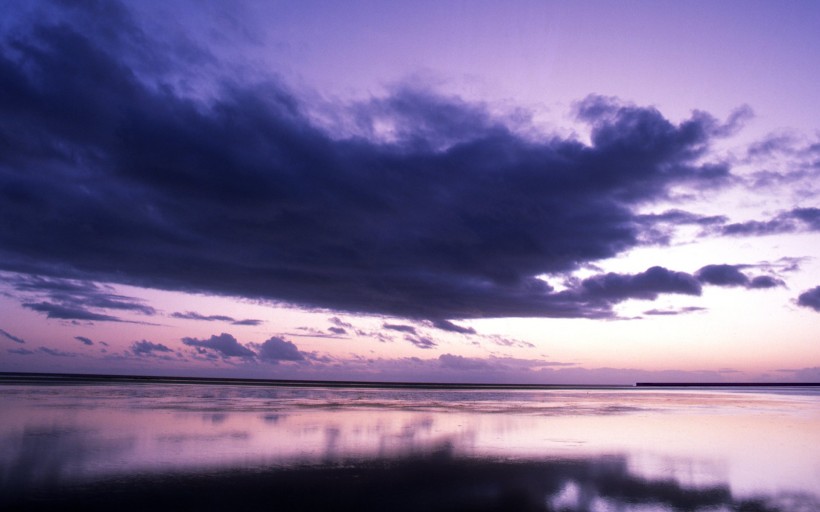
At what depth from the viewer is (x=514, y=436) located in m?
31.6

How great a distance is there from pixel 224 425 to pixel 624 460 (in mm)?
21831

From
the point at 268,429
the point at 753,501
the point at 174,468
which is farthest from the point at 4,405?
the point at 753,501

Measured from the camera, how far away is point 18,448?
22.4 meters

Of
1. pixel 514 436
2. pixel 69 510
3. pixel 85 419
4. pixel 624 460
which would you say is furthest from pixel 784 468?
pixel 85 419

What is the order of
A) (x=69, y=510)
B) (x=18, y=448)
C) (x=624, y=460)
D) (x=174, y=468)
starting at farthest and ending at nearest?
(x=624, y=460)
(x=18, y=448)
(x=174, y=468)
(x=69, y=510)

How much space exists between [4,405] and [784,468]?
48732 mm

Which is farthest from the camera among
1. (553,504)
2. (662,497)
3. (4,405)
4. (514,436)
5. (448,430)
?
(4,405)

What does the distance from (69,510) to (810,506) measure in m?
20.7

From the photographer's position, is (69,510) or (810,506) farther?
(810,506)

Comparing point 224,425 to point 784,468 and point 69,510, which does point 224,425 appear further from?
point 784,468

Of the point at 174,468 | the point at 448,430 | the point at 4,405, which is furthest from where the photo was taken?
the point at 4,405

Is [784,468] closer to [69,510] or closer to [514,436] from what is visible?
[514,436]

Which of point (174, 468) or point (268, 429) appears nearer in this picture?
point (174, 468)

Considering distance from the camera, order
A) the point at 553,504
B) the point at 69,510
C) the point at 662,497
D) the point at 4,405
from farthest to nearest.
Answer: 1. the point at 4,405
2. the point at 662,497
3. the point at 553,504
4. the point at 69,510
